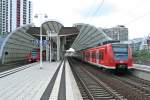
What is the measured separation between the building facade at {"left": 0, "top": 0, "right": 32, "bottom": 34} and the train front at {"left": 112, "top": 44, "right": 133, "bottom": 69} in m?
90.0

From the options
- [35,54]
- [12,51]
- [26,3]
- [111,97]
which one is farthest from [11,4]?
[111,97]

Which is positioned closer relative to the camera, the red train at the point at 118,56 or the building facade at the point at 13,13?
the red train at the point at 118,56

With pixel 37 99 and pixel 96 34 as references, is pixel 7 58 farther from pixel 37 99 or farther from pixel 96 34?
pixel 37 99

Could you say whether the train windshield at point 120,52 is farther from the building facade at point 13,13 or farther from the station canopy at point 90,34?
the building facade at point 13,13

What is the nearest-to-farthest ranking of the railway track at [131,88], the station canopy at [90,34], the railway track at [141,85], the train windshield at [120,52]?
the railway track at [131,88]
the railway track at [141,85]
the train windshield at [120,52]
the station canopy at [90,34]

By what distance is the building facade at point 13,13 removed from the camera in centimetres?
11188

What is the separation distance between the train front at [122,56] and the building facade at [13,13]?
295 ft

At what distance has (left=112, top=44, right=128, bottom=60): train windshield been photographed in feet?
87.3

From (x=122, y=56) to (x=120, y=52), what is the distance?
417 mm

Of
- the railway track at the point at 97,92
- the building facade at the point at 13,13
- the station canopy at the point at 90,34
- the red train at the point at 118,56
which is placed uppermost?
the building facade at the point at 13,13

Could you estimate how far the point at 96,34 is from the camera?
7875 centimetres

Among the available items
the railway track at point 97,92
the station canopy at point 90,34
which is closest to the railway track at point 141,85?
the railway track at point 97,92

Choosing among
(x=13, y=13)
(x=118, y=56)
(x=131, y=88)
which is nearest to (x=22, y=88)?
(x=131, y=88)

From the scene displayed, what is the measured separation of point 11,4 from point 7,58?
5207 cm
